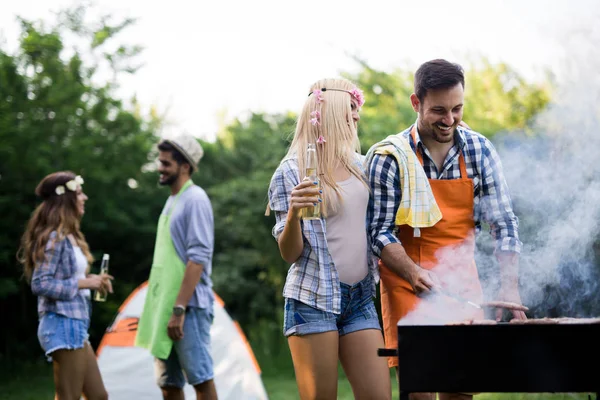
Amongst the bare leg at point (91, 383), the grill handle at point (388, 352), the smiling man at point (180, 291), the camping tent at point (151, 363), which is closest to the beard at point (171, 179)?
the smiling man at point (180, 291)

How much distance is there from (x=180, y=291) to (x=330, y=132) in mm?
2024

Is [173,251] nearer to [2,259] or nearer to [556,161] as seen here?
[556,161]

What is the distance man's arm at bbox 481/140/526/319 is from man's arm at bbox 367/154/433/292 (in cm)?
38

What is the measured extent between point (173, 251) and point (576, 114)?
2782 mm

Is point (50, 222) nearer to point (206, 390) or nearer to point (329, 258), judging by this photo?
point (206, 390)

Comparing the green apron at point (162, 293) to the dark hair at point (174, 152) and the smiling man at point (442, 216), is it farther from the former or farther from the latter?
the smiling man at point (442, 216)

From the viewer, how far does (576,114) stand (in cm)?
417

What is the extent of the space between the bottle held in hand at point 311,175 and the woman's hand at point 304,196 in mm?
39

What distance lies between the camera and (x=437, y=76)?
11.3ft

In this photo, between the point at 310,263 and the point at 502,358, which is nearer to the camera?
the point at 502,358

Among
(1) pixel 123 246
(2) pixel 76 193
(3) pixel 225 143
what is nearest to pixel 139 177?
(1) pixel 123 246

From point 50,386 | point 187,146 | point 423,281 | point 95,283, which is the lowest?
point 50,386

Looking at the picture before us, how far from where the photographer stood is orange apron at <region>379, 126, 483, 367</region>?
3.40 m

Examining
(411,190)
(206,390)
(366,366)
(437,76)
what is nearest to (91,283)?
(206,390)
